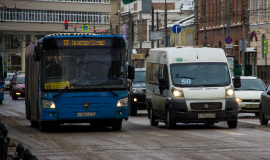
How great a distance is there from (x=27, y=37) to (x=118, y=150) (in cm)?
9997

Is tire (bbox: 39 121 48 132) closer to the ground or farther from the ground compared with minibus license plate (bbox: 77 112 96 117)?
closer to the ground

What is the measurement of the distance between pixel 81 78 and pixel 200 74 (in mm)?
3594

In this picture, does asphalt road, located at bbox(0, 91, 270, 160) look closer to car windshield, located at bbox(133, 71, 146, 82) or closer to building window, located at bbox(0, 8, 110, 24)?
car windshield, located at bbox(133, 71, 146, 82)

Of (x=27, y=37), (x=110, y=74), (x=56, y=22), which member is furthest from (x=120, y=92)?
(x=27, y=37)

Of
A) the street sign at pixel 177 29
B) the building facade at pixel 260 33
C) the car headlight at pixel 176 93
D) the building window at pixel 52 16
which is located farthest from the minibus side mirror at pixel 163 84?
the building window at pixel 52 16

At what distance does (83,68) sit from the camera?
1569 centimetres

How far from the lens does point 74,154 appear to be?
10.7m

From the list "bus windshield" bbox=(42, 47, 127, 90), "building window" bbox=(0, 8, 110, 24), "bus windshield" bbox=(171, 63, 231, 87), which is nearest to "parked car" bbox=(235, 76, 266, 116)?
"bus windshield" bbox=(171, 63, 231, 87)

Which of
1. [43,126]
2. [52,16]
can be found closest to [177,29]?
[43,126]

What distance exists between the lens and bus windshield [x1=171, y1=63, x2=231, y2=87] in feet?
56.1

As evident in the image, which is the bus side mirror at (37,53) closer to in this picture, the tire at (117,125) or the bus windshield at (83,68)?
the bus windshield at (83,68)

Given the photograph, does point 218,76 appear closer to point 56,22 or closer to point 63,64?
point 63,64

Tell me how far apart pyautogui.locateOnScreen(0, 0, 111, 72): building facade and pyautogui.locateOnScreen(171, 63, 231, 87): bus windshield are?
7785 cm

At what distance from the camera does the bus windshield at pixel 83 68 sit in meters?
15.6
